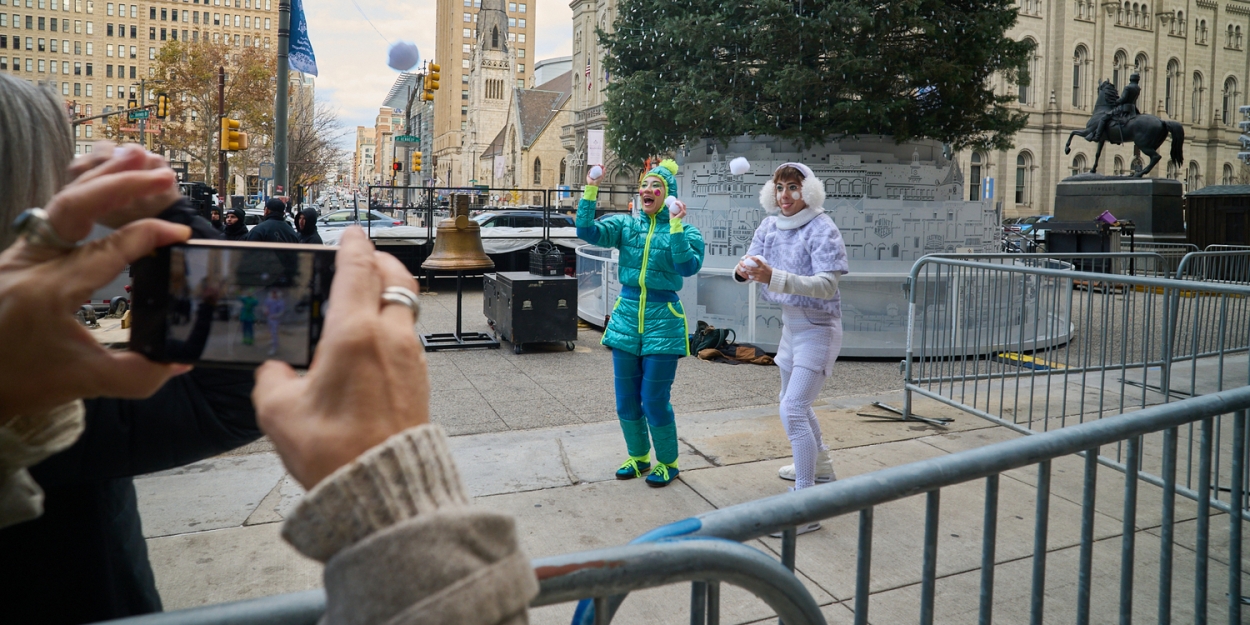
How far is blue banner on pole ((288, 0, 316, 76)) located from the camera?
15.4 meters

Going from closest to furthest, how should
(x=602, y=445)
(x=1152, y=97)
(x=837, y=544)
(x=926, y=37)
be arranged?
1. (x=837, y=544)
2. (x=602, y=445)
3. (x=926, y=37)
4. (x=1152, y=97)

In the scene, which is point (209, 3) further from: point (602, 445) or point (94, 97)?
point (602, 445)

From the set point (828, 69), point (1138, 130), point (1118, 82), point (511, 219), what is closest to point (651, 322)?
point (828, 69)

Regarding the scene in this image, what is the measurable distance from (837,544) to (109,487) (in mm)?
3990

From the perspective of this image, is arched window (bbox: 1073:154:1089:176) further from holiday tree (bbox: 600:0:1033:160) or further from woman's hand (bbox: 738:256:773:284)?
woman's hand (bbox: 738:256:773:284)

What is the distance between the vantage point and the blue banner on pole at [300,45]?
50.6 feet

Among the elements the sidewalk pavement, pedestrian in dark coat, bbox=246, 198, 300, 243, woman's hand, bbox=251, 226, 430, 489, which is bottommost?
the sidewalk pavement

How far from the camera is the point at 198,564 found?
4.38m

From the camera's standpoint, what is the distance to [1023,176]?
2291 inches

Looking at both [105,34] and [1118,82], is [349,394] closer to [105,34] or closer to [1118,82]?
[1118,82]

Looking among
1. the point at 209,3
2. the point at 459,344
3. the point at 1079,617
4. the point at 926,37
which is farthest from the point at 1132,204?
the point at 209,3

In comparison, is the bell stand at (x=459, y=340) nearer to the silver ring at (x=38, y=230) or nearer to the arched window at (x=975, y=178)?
the silver ring at (x=38, y=230)

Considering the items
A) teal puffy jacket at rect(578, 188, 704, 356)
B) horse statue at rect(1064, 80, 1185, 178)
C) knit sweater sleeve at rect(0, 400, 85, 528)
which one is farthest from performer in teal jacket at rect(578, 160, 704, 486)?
horse statue at rect(1064, 80, 1185, 178)

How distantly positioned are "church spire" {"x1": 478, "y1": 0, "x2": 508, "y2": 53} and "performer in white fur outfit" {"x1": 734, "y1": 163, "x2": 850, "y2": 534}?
119 metres
